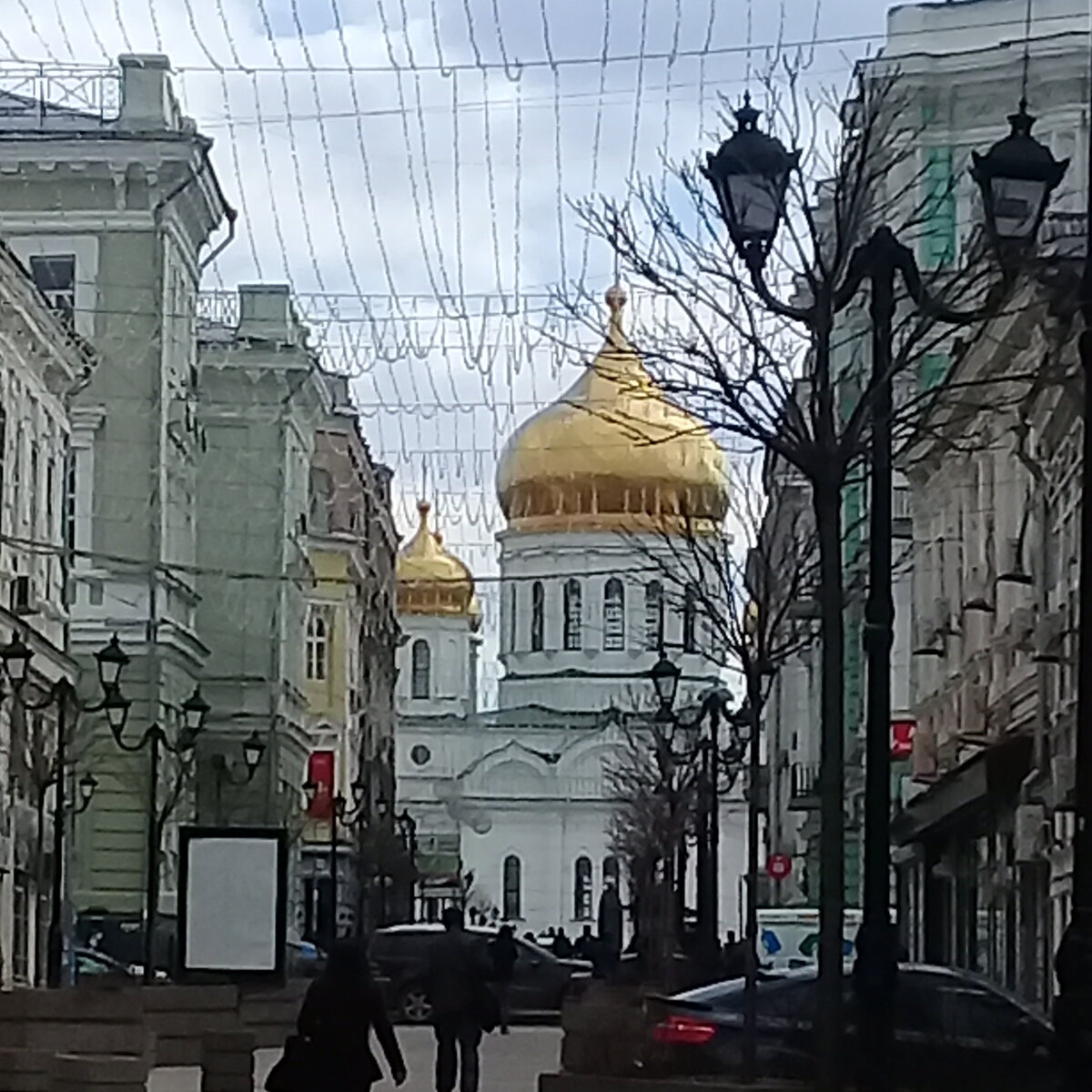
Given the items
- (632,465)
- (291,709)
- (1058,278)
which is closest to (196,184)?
(291,709)

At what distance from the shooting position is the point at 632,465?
79062 millimetres

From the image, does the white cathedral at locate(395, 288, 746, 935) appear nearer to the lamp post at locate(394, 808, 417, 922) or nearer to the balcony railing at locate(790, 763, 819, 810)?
the lamp post at locate(394, 808, 417, 922)

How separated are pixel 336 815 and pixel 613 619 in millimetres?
54213

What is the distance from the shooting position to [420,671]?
10900cm

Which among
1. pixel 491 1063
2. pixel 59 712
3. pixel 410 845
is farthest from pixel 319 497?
pixel 410 845

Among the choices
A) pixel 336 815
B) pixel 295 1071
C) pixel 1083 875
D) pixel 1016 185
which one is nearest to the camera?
pixel 1083 875

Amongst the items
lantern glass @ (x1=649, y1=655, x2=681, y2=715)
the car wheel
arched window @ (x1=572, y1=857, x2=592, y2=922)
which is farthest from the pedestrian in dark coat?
arched window @ (x1=572, y1=857, x2=592, y2=922)

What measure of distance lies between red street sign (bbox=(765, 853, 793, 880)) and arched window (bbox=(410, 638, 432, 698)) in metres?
49.5

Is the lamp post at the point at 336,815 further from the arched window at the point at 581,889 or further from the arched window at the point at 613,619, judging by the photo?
the arched window at the point at 581,889

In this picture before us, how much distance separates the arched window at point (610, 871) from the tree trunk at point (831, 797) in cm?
8218

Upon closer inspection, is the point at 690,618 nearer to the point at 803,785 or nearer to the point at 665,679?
the point at 665,679

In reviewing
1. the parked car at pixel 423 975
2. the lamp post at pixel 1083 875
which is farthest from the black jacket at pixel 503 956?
the lamp post at pixel 1083 875

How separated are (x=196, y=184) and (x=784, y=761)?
2574 centimetres

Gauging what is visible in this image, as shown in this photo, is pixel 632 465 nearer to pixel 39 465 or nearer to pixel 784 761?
pixel 784 761
